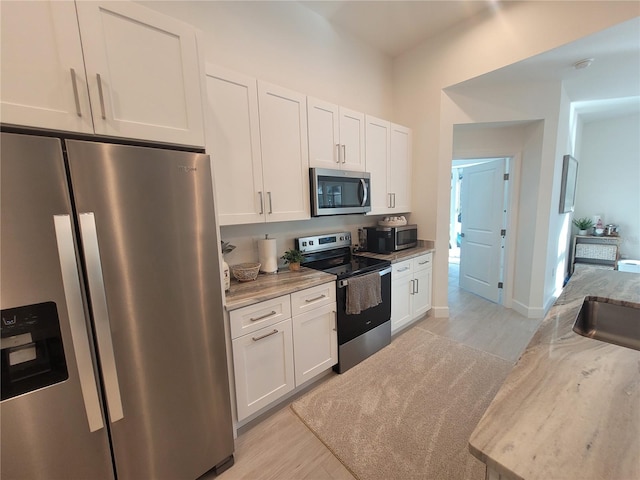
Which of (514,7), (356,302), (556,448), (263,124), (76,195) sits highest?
(514,7)

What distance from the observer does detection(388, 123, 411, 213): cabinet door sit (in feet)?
10.2

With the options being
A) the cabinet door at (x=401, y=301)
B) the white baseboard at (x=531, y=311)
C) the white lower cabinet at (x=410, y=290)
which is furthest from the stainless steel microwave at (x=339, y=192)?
the white baseboard at (x=531, y=311)

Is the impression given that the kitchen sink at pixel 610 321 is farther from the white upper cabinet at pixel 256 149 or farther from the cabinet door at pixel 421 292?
the white upper cabinet at pixel 256 149

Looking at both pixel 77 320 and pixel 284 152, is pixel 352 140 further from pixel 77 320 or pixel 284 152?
pixel 77 320

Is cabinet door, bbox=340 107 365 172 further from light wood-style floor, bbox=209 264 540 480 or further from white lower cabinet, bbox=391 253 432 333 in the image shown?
light wood-style floor, bbox=209 264 540 480

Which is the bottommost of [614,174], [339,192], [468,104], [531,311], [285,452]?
[285,452]

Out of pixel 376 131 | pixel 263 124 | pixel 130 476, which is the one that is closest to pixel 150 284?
pixel 130 476

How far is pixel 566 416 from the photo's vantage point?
0.71 m

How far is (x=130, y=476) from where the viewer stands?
1.20 m

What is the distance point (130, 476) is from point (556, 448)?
1.67m

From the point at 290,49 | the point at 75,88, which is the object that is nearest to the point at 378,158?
the point at 290,49

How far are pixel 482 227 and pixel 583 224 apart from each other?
260 cm

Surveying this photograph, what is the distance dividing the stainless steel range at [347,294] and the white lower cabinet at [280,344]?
108 mm

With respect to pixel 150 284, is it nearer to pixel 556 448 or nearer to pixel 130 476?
pixel 130 476
